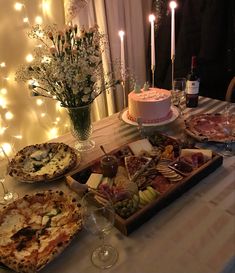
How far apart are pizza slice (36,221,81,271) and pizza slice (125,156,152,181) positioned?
0.30 meters

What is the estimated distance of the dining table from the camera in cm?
82

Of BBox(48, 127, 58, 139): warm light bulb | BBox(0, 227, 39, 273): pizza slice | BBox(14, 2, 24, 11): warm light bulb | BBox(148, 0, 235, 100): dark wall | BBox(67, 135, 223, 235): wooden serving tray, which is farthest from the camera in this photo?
BBox(48, 127, 58, 139): warm light bulb

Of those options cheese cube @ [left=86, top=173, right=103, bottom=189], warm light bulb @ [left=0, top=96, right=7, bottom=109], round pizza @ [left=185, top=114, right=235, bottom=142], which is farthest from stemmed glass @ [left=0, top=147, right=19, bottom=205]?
warm light bulb @ [left=0, top=96, right=7, bottom=109]

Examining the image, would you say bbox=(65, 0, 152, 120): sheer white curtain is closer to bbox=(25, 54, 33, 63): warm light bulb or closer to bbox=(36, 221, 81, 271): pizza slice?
bbox=(25, 54, 33, 63): warm light bulb

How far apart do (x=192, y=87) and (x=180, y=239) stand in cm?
101

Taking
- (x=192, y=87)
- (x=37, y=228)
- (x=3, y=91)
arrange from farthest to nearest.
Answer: (x=3, y=91) → (x=192, y=87) → (x=37, y=228)

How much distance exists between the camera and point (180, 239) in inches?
35.4

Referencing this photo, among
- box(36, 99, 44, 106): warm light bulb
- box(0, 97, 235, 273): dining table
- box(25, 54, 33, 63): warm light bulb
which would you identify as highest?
box(25, 54, 33, 63): warm light bulb

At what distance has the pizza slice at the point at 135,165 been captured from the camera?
114 centimetres

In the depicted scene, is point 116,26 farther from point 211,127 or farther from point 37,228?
point 37,228

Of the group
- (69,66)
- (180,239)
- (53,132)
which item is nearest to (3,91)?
(53,132)

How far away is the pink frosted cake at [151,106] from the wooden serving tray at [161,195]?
31 centimetres

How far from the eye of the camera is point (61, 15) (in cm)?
219

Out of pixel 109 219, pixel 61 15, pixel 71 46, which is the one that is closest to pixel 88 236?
pixel 109 219
